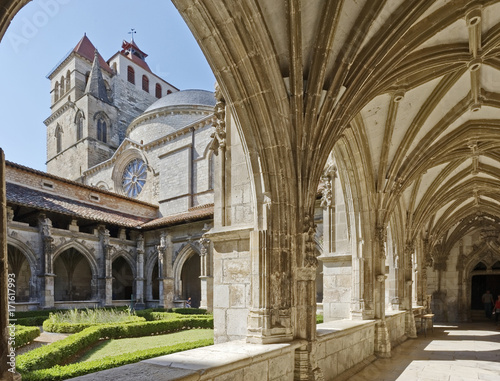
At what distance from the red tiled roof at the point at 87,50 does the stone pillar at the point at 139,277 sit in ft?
58.2

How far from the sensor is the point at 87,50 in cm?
3278

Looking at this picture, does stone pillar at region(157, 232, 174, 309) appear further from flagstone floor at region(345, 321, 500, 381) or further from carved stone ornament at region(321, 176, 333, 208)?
carved stone ornament at region(321, 176, 333, 208)

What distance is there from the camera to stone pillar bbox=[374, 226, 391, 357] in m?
7.26

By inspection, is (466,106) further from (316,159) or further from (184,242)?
(184,242)

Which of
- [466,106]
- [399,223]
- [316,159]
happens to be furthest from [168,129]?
[316,159]

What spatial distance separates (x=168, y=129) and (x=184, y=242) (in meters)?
9.88

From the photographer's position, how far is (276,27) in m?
Answer: 4.04

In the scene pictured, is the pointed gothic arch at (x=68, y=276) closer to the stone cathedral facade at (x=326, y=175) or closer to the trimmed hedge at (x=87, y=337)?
the stone cathedral facade at (x=326, y=175)


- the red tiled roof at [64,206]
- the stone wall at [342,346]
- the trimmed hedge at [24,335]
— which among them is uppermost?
the red tiled roof at [64,206]

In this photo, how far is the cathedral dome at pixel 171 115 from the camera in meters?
25.2

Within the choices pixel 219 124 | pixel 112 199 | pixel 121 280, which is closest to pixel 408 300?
pixel 219 124

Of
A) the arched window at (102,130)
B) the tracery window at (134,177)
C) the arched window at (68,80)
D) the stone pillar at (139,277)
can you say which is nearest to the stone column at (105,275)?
the stone pillar at (139,277)

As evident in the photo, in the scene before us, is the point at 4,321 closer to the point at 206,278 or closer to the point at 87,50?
the point at 206,278

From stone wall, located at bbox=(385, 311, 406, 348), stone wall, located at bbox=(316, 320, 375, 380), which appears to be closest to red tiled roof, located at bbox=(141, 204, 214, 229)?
stone wall, located at bbox=(385, 311, 406, 348)
